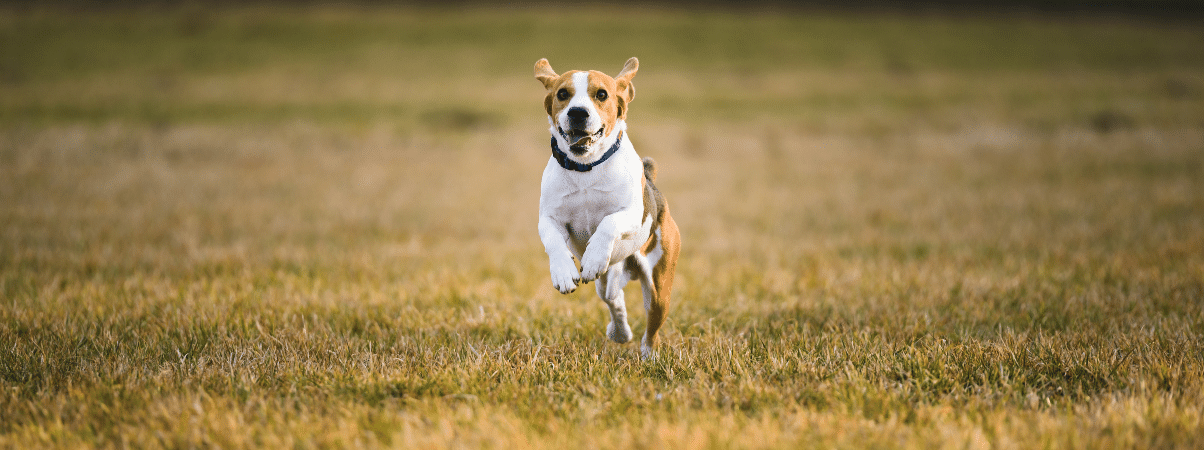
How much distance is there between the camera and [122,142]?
18625 millimetres

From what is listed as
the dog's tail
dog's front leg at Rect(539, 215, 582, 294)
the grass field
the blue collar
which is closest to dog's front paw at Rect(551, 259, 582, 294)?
dog's front leg at Rect(539, 215, 582, 294)

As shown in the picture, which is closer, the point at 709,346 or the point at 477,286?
the point at 709,346

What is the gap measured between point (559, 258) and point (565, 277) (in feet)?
0.36

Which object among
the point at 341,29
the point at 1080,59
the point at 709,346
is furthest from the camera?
the point at 341,29

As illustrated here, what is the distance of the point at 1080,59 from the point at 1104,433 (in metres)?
42.3

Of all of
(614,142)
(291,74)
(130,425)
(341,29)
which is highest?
(341,29)

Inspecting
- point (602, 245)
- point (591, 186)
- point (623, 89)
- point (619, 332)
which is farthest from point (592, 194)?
point (619, 332)

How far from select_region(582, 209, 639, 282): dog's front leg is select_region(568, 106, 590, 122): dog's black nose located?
18.3 inches

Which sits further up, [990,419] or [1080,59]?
[1080,59]

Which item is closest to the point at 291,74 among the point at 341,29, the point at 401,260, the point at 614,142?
the point at 341,29

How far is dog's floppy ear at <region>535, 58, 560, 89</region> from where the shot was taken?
358cm

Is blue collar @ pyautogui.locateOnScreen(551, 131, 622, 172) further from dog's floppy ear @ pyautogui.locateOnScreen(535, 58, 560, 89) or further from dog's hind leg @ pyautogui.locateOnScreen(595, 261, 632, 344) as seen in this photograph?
dog's hind leg @ pyautogui.locateOnScreen(595, 261, 632, 344)

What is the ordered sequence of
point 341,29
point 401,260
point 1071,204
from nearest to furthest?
point 401,260
point 1071,204
point 341,29

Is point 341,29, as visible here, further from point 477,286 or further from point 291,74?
point 477,286
